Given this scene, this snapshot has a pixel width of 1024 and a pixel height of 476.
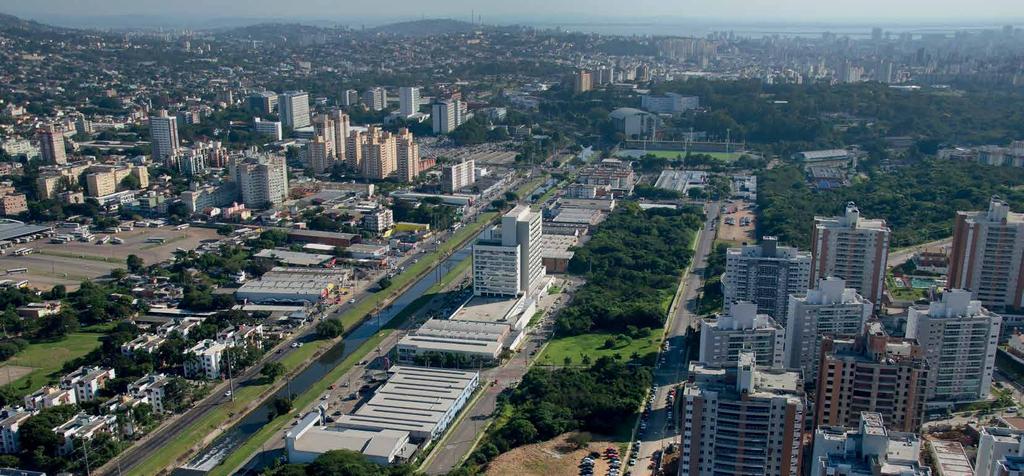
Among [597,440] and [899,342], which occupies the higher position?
[899,342]

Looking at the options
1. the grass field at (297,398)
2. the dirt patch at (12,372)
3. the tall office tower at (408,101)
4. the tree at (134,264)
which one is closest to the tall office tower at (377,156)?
the grass field at (297,398)

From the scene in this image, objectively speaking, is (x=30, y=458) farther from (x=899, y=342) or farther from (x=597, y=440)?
(x=899, y=342)

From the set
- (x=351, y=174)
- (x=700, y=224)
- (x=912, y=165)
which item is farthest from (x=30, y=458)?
(x=912, y=165)

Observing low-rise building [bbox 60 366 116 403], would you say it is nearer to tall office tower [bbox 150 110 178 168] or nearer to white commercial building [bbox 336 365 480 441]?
white commercial building [bbox 336 365 480 441]

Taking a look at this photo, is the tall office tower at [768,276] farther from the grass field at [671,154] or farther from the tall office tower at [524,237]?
the grass field at [671,154]

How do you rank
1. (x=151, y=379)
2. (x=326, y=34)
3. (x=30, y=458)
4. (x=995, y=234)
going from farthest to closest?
(x=326, y=34) < (x=995, y=234) < (x=151, y=379) < (x=30, y=458)

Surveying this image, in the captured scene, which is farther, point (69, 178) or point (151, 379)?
point (69, 178)

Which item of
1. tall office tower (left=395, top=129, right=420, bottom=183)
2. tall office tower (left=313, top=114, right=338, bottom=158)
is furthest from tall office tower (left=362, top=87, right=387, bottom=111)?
tall office tower (left=395, top=129, right=420, bottom=183)
